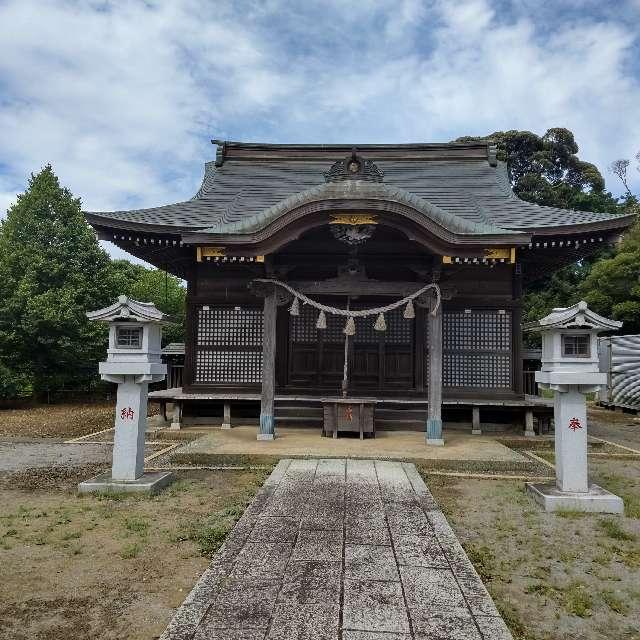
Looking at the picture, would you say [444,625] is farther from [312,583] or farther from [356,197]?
[356,197]

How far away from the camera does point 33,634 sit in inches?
121

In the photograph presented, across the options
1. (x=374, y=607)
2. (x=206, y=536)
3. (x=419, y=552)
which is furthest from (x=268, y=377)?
(x=374, y=607)

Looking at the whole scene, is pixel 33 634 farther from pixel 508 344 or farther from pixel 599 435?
pixel 599 435

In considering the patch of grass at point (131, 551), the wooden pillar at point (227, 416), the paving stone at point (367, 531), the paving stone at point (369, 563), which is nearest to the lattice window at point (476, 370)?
the wooden pillar at point (227, 416)

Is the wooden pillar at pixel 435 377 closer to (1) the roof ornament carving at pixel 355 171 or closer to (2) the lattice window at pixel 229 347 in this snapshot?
(1) the roof ornament carving at pixel 355 171

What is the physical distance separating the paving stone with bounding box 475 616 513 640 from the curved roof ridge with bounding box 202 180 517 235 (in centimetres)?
663

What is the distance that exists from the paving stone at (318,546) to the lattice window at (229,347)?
6.85m

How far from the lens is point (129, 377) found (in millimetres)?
6504

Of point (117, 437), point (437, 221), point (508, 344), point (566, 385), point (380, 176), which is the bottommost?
point (117, 437)

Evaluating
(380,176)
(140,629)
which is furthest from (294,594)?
(380,176)

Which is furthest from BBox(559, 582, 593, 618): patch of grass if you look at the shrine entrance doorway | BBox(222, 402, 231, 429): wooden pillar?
BBox(222, 402, 231, 429): wooden pillar

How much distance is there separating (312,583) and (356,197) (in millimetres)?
6510

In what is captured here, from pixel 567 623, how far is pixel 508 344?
27.6 feet

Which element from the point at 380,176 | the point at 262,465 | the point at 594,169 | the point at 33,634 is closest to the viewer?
the point at 33,634
